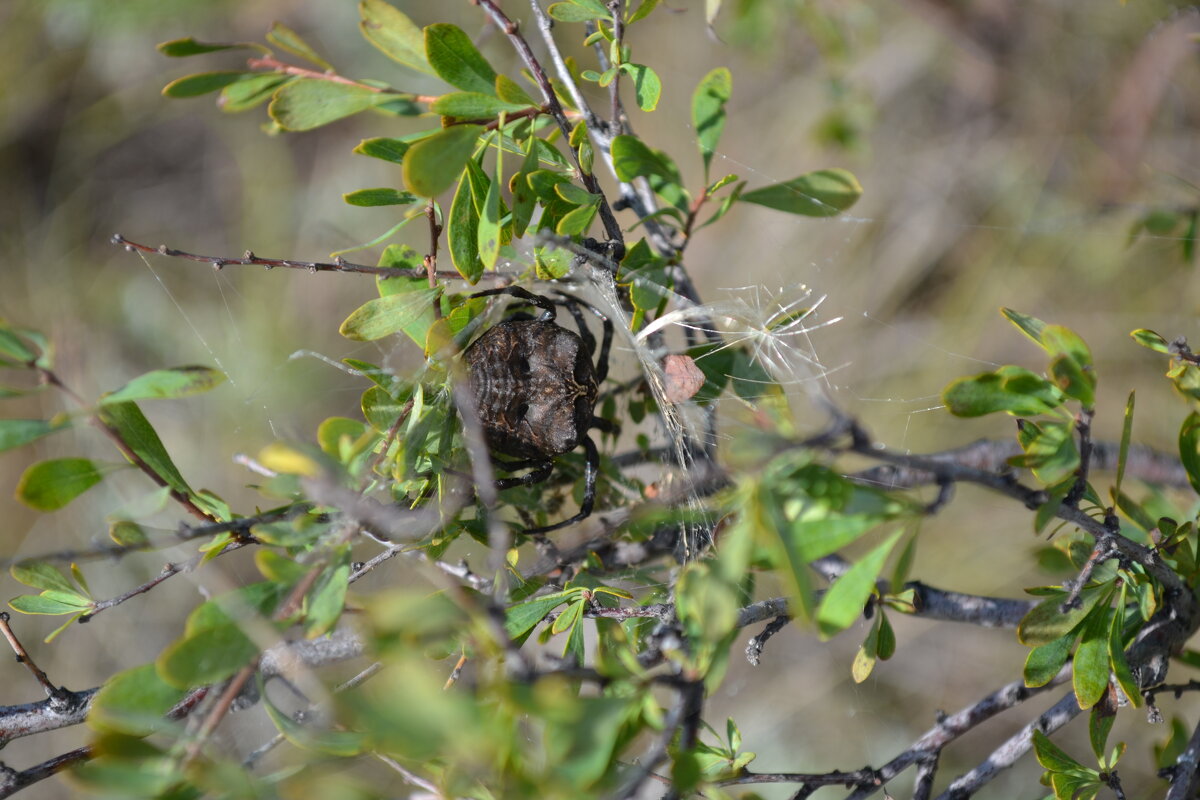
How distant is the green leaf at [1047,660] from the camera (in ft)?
3.68

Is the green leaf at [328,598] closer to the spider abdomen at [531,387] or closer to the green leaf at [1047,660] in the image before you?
the spider abdomen at [531,387]

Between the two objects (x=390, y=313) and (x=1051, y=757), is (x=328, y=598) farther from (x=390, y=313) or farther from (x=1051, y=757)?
(x=1051, y=757)

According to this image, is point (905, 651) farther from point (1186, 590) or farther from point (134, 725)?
point (134, 725)

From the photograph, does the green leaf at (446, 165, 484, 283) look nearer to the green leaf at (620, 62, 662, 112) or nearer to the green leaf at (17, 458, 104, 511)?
the green leaf at (620, 62, 662, 112)

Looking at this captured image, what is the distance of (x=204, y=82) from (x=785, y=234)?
139 inches

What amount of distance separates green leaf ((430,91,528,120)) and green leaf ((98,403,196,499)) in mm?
547

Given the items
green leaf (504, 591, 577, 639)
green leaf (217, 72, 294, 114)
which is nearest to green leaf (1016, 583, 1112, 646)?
green leaf (504, 591, 577, 639)

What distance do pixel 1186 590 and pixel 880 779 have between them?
0.60m

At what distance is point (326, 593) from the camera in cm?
84

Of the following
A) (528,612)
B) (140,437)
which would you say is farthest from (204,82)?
(528,612)

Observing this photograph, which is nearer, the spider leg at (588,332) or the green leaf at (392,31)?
the green leaf at (392,31)

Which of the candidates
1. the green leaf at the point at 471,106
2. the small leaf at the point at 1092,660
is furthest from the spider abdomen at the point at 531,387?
the small leaf at the point at 1092,660

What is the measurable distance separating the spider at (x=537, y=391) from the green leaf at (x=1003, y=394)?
29.5 inches

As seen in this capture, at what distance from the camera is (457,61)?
1052 millimetres
